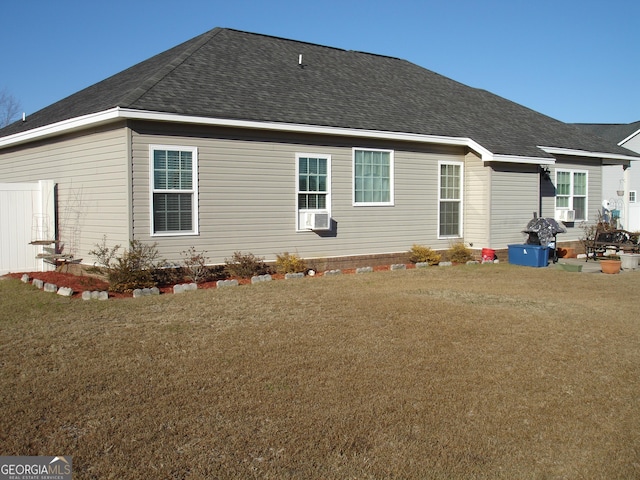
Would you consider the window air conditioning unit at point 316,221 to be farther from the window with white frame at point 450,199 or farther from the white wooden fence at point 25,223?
the white wooden fence at point 25,223

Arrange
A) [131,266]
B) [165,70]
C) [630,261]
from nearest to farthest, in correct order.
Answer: [131,266], [165,70], [630,261]

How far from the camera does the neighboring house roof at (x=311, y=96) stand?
12.8m

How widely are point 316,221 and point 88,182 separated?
476 cm

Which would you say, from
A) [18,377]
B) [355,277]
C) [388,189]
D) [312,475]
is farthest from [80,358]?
[388,189]

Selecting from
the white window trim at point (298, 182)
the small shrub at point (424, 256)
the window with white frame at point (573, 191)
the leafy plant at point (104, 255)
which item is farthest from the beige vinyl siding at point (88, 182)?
the window with white frame at point (573, 191)

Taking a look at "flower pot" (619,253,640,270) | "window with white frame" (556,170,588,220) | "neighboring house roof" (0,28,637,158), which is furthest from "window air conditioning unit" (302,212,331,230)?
"window with white frame" (556,170,588,220)

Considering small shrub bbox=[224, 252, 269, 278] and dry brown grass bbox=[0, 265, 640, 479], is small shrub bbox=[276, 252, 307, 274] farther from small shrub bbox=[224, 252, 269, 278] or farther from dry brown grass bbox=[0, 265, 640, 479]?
dry brown grass bbox=[0, 265, 640, 479]

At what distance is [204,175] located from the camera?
12328 millimetres

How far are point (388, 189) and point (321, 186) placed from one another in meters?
2.01

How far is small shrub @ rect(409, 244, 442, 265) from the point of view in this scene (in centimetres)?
1534

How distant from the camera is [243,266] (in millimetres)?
12562

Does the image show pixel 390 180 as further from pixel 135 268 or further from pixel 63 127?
pixel 63 127

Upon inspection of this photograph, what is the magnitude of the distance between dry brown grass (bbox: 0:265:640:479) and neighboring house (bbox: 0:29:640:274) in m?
2.90

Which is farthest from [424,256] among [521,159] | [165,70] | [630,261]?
[165,70]
